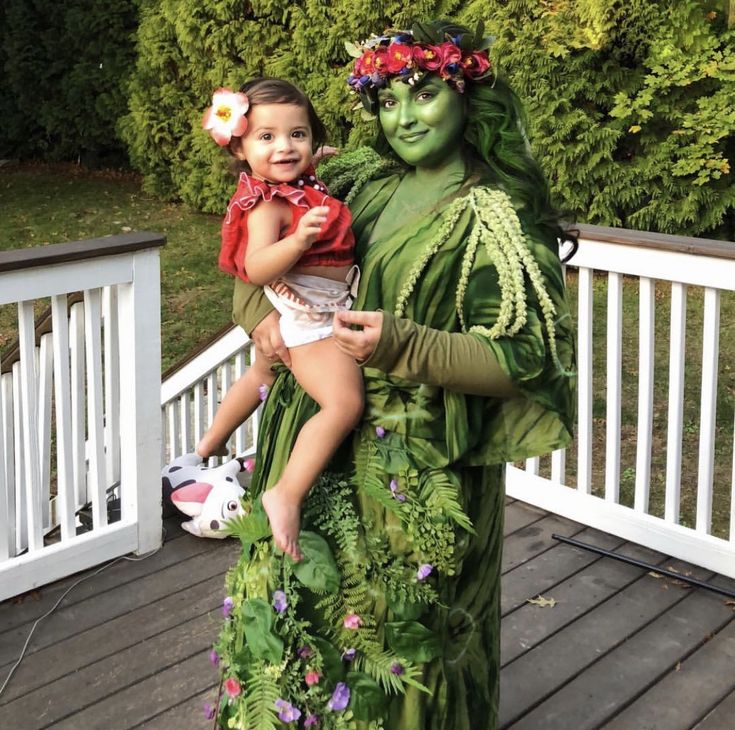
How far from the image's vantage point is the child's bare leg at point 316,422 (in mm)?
1752

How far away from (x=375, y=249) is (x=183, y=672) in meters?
1.60

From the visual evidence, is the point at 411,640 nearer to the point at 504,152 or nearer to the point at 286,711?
the point at 286,711

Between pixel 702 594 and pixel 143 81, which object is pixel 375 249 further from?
pixel 143 81

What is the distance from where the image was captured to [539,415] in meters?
1.77

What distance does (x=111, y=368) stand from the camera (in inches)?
137

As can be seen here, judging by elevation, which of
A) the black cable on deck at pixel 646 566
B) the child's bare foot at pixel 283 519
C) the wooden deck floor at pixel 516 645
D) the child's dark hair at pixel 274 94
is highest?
the child's dark hair at pixel 274 94

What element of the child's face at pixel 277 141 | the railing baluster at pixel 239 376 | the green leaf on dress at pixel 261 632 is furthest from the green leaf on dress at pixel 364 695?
the railing baluster at pixel 239 376

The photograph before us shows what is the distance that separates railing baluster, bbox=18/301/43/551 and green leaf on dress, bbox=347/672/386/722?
1780 mm

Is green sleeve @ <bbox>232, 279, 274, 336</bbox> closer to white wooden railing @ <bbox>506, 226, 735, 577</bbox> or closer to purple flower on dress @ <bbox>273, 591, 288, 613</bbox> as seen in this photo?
purple flower on dress @ <bbox>273, 591, 288, 613</bbox>

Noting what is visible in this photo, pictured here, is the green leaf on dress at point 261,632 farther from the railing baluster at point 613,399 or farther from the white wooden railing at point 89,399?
the railing baluster at point 613,399

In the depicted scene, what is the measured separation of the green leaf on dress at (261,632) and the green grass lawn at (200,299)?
3032 millimetres

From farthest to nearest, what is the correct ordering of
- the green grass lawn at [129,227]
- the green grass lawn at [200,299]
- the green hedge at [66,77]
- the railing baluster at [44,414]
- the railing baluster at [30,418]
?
the green hedge at [66,77] < the green grass lawn at [129,227] < the green grass lawn at [200,299] < the railing baluster at [44,414] < the railing baluster at [30,418]

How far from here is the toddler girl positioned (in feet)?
5.69

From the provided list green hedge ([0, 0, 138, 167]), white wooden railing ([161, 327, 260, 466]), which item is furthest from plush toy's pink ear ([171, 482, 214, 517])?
green hedge ([0, 0, 138, 167])
